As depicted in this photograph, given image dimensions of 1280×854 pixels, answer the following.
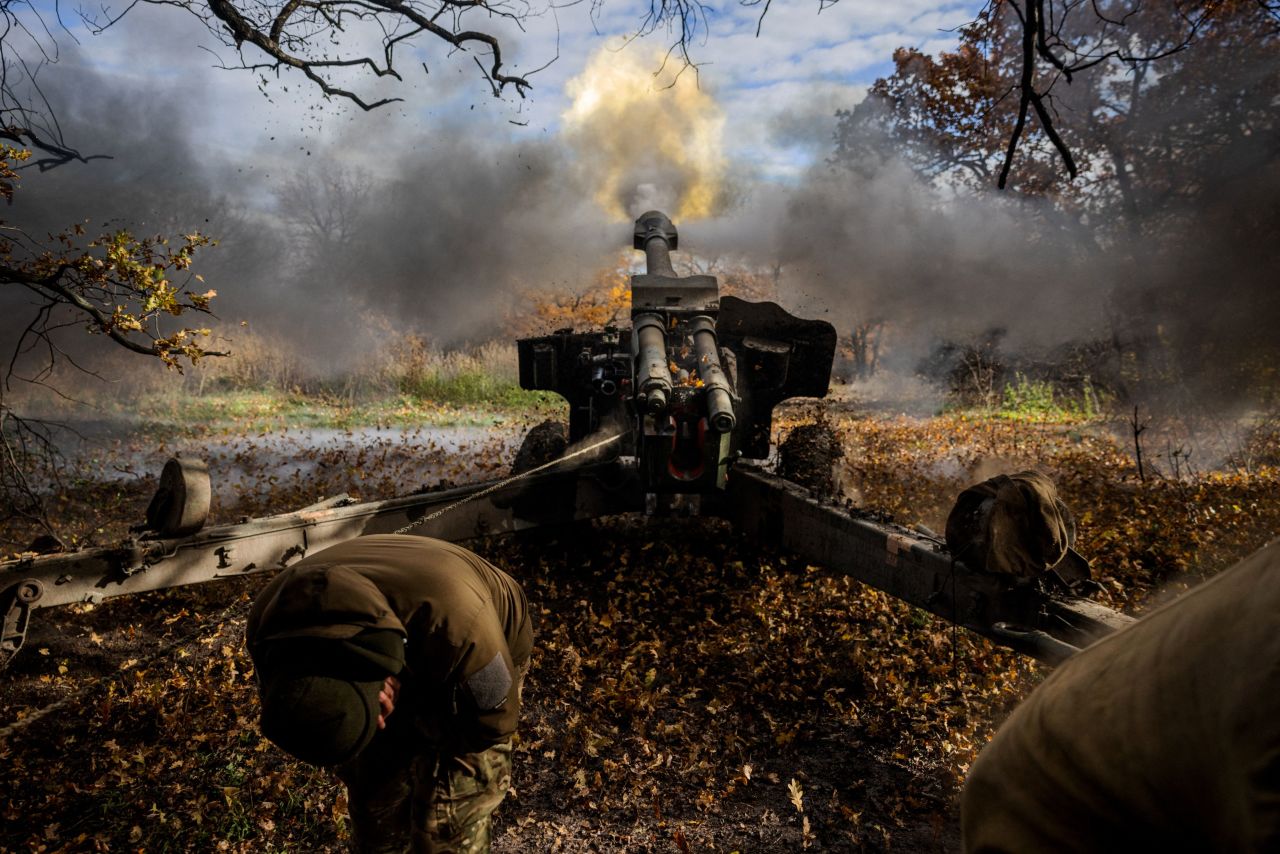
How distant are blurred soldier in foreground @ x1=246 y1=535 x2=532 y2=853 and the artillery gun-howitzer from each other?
5.69 feet

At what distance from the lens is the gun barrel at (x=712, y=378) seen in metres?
4.98

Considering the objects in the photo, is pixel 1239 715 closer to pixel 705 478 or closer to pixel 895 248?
pixel 705 478

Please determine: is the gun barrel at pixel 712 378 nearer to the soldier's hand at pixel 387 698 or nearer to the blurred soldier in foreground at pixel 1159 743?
the soldier's hand at pixel 387 698

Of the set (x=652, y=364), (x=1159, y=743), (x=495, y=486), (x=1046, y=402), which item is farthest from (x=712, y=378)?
(x=1046, y=402)

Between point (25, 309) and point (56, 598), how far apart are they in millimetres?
12323

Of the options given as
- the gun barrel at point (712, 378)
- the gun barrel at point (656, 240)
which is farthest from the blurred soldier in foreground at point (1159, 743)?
the gun barrel at point (656, 240)

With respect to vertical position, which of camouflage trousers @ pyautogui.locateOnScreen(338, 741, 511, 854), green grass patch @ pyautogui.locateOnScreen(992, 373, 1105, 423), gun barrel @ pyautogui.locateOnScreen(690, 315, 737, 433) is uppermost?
gun barrel @ pyautogui.locateOnScreen(690, 315, 737, 433)

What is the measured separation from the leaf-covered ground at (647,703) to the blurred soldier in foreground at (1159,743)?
2602 mm

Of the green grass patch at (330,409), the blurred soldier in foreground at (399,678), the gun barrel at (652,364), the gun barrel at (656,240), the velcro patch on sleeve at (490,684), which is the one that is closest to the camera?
the blurred soldier in foreground at (399,678)

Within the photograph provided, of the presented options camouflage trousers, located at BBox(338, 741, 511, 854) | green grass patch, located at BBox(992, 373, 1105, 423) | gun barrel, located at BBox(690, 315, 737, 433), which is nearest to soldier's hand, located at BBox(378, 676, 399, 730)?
camouflage trousers, located at BBox(338, 741, 511, 854)

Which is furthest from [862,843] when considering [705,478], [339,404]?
[339,404]

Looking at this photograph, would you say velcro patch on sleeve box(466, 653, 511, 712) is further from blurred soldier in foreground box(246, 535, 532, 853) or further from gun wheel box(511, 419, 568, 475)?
gun wheel box(511, 419, 568, 475)

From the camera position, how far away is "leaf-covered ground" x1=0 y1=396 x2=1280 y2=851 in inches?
132

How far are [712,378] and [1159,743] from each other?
463 cm
